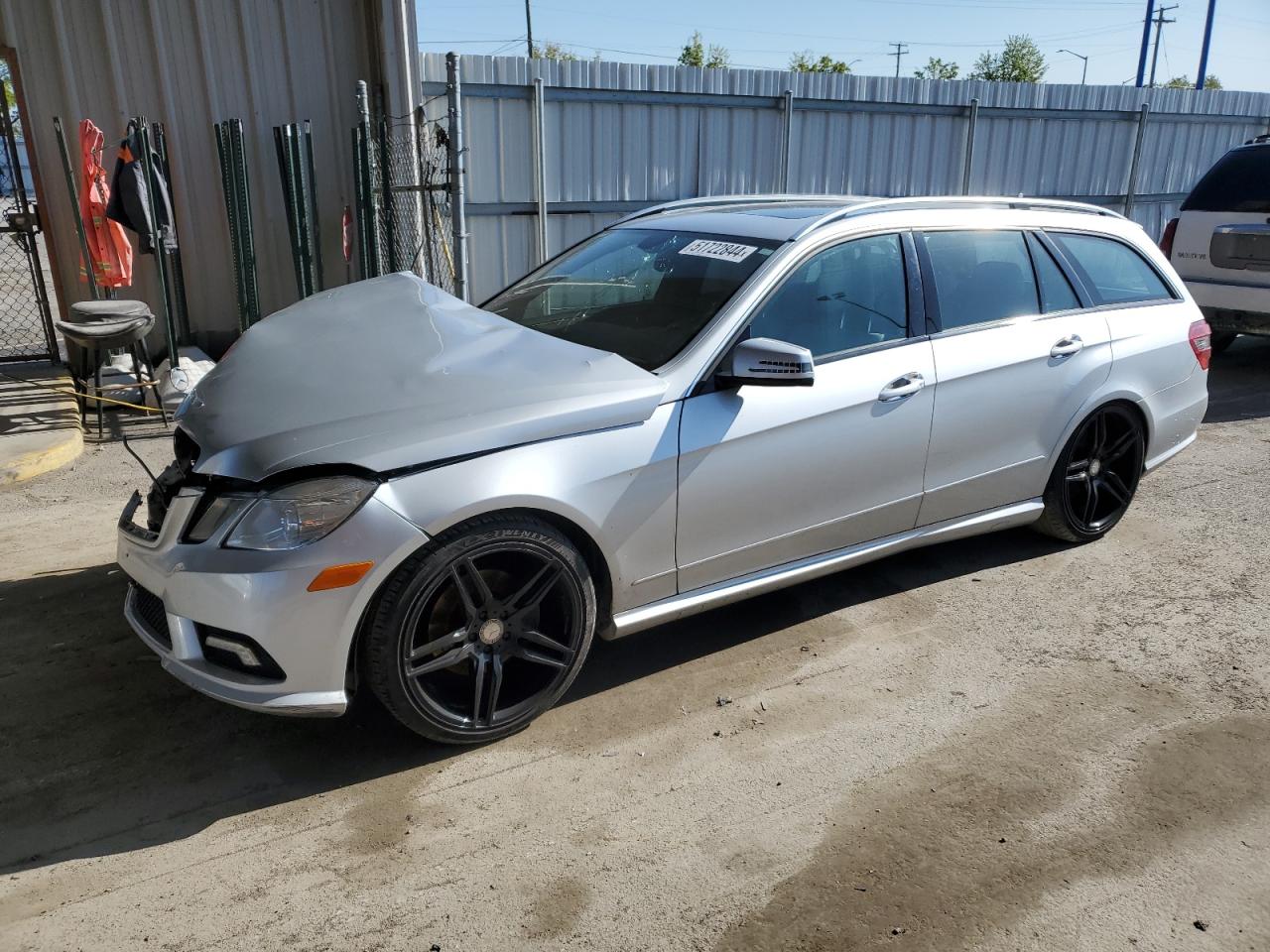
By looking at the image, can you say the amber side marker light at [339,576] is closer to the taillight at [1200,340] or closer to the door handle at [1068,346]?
the door handle at [1068,346]

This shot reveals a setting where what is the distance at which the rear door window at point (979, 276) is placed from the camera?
4.23m

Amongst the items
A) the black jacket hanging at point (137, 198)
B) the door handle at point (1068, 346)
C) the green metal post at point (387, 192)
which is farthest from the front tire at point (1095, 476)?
the black jacket hanging at point (137, 198)

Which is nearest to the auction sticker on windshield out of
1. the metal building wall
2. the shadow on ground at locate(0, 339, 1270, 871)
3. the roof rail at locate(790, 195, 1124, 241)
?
the roof rail at locate(790, 195, 1124, 241)

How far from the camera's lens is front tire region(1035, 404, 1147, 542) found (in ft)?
15.6

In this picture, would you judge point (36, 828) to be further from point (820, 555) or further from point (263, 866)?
point (820, 555)

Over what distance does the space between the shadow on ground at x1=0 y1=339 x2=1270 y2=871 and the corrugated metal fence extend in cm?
581

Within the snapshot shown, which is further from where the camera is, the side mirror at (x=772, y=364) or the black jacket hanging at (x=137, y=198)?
the black jacket hanging at (x=137, y=198)

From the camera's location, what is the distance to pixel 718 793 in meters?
3.09

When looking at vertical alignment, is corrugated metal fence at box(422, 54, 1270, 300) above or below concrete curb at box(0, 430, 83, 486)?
above

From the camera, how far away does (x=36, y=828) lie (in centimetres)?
290

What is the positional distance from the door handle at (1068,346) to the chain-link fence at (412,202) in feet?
17.9

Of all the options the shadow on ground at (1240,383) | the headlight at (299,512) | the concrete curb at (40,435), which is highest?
the headlight at (299,512)

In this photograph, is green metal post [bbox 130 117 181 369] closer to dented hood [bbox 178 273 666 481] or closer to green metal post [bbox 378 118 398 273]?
green metal post [bbox 378 118 398 273]

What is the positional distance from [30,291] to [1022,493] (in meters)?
16.9
